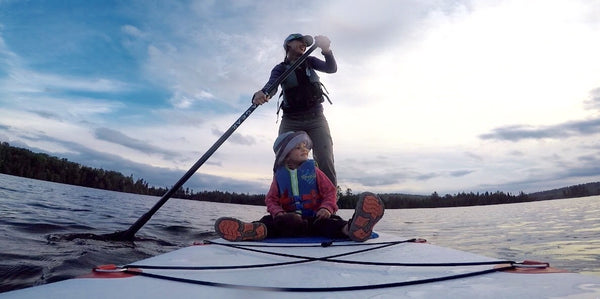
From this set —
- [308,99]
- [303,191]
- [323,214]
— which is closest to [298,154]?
[303,191]

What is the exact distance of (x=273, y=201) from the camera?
387 cm

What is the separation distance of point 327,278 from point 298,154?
7.62ft

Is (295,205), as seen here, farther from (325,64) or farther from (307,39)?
(307,39)

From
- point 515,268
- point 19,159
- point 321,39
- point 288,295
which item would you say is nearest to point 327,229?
point 515,268

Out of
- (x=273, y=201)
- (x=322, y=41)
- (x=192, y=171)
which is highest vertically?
(x=322, y=41)

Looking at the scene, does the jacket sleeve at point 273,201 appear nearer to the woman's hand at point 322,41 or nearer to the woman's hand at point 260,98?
the woman's hand at point 260,98

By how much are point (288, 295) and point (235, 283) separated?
326 mm

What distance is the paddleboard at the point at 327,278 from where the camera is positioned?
132cm

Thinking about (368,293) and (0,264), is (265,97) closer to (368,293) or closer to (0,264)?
(0,264)

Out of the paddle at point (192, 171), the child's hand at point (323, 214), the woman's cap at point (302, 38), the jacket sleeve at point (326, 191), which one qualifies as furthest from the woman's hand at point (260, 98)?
the child's hand at point (323, 214)

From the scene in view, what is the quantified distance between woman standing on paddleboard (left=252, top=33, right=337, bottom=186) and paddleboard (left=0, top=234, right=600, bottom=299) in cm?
246

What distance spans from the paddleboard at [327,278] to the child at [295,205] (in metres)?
0.70

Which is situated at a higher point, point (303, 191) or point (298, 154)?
point (298, 154)

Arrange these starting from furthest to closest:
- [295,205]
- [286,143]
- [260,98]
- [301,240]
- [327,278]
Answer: [260,98] < [286,143] < [295,205] < [301,240] < [327,278]
